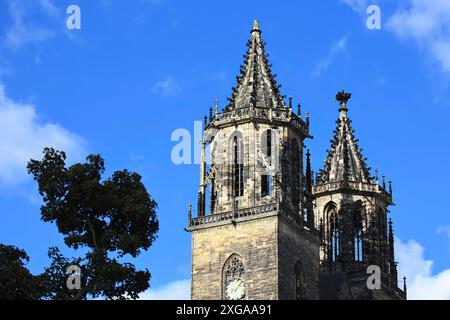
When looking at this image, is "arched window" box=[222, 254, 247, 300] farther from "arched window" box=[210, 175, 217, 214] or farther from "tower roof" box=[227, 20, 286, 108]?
"tower roof" box=[227, 20, 286, 108]

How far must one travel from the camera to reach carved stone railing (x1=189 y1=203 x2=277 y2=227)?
56.8 meters

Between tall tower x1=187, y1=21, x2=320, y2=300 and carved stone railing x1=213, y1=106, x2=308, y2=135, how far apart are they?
0.17 feet

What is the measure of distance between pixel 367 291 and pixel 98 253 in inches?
1039

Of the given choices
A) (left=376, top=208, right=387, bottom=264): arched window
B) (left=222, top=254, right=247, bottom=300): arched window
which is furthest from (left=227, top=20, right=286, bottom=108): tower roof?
(left=376, top=208, right=387, bottom=264): arched window

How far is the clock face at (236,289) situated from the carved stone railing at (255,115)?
849 centimetres

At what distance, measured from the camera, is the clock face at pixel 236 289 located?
56.0 metres

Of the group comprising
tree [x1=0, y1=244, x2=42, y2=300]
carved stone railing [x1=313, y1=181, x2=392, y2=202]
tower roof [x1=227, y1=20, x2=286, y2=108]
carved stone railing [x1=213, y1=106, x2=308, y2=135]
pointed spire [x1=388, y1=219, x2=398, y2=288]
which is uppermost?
tower roof [x1=227, y1=20, x2=286, y2=108]

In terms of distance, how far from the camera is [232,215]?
57.5 metres

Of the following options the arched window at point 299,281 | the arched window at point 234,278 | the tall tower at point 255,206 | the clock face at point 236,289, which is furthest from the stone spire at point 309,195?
the clock face at point 236,289

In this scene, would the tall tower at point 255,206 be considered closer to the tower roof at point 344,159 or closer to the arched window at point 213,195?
the arched window at point 213,195

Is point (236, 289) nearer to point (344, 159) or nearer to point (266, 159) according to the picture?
point (266, 159)
